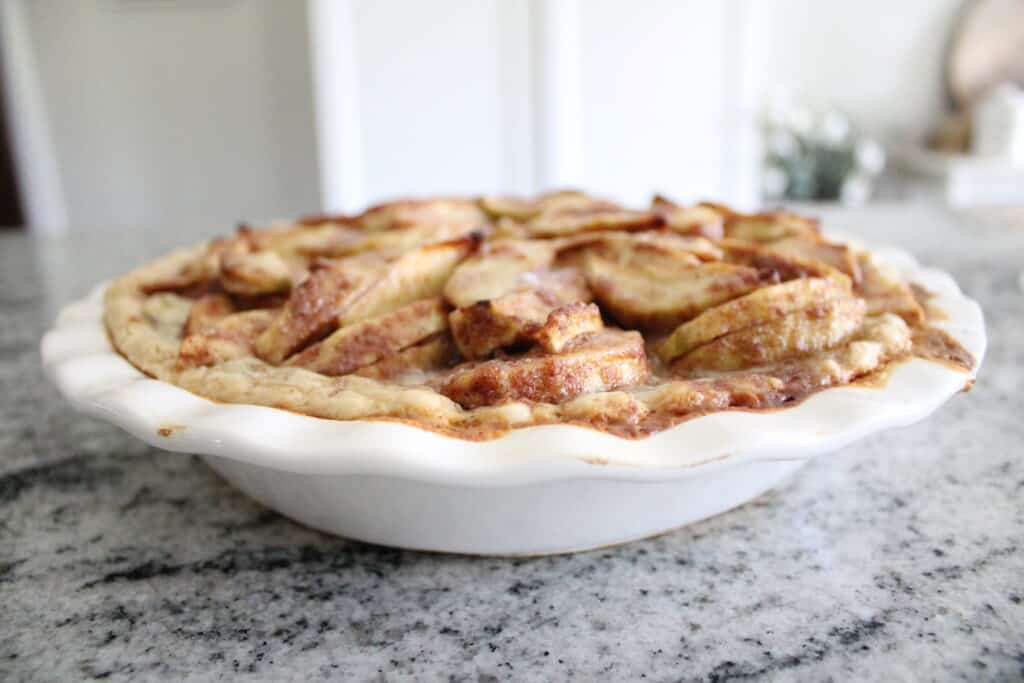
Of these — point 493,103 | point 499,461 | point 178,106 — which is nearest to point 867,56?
point 493,103

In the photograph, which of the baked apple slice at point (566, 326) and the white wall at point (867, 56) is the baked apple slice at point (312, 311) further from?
the white wall at point (867, 56)

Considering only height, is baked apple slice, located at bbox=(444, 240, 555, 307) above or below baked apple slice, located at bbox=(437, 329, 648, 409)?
above

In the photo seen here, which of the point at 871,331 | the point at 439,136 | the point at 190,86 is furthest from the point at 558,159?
the point at 871,331

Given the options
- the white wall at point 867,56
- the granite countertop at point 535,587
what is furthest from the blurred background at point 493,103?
the granite countertop at point 535,587

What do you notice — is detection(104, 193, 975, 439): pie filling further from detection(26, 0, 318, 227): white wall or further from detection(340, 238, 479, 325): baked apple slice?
detection(26, 0, 318, 227): white wall

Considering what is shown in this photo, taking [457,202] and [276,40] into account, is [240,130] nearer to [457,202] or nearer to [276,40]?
[276,40]

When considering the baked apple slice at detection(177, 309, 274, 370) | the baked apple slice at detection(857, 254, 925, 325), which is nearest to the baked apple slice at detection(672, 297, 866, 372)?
the baked apple slice at detection(857, 254, 925, 325)

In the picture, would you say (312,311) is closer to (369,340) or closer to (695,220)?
(369,340)
